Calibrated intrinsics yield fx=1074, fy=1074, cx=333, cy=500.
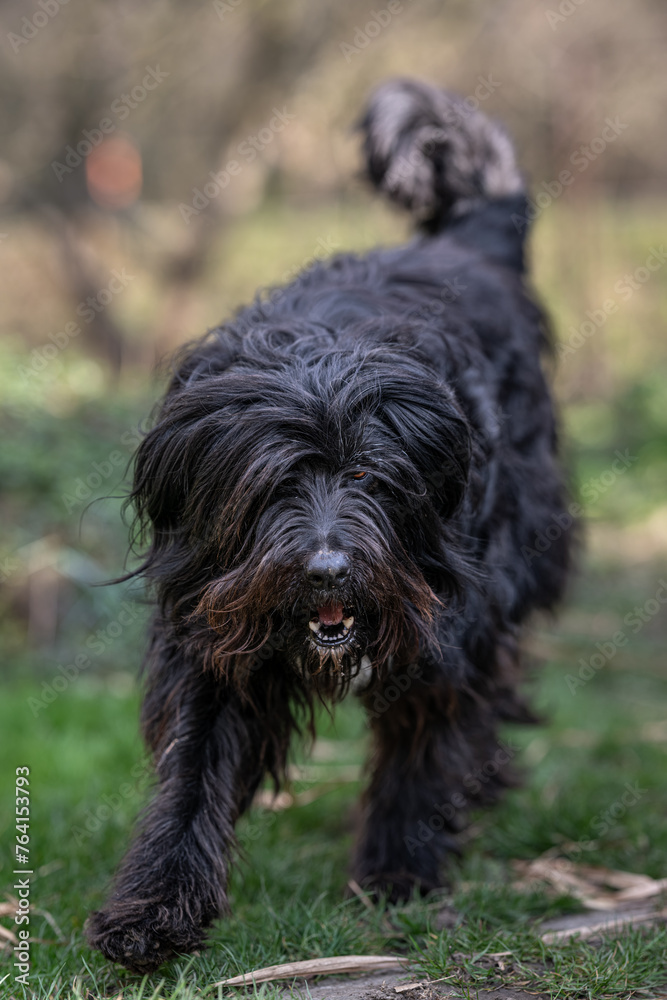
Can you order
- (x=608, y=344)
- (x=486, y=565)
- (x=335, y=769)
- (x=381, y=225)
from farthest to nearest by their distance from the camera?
(x=381, y=225) → (x=608, y=344) → (x=335, y=769) → (x=486, y=565)

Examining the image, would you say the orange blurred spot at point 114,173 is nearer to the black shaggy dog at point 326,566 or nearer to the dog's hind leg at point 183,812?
the black shaggy dog at point 326,566

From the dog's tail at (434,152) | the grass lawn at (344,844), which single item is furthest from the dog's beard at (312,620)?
the dog's tail at (434,152)

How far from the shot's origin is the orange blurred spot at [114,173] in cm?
1048

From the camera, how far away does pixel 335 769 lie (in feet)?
15.7

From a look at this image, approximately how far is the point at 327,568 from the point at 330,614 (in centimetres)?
18

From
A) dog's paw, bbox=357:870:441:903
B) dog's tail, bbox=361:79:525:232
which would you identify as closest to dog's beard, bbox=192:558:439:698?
dog's paw, bbox=357:870:441:903

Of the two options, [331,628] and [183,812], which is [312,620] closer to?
[331,628]

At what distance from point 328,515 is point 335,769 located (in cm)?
250

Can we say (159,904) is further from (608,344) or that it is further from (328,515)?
(608,344)

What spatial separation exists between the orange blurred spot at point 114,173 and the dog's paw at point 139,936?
869 cm

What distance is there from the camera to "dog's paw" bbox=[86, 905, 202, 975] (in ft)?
8.46

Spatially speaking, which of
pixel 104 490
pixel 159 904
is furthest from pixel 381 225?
pixel 159 904

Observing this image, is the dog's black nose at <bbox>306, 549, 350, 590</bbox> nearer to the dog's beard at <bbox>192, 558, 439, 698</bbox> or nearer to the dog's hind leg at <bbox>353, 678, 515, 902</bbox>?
the dog's beard at <bbox>192, 558, 439, 698</bbox>

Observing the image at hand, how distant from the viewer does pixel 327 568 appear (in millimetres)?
2475
